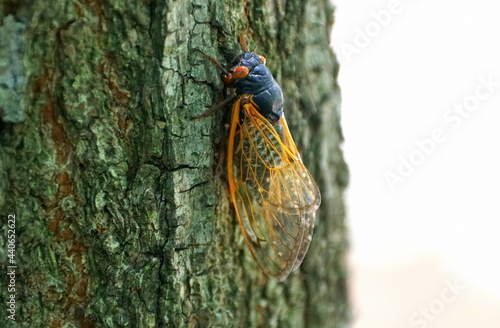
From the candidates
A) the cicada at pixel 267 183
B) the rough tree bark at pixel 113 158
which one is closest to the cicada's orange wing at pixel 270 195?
the cicada at pixel 267 183

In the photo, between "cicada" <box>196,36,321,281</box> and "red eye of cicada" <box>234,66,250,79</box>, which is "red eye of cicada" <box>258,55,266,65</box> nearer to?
"cicada" <box>196,36,321,281</box>

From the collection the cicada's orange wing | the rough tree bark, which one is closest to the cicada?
the cicada's orange wing

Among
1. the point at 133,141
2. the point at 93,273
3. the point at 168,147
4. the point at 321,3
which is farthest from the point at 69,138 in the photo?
the point at 321,3

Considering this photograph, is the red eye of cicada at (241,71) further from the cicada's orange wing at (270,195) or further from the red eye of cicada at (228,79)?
the cicada's orange wing at (270,195)

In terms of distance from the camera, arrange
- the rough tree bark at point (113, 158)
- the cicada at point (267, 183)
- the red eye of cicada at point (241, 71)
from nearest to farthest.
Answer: the rough tree bark at point (113, 158) < the red eye of cicada at point (241, 71) < the cicada at point (267, 183)

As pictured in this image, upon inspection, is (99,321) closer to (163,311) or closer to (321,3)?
(163,311)

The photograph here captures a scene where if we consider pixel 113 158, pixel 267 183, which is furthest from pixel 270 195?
pixel 113 158
